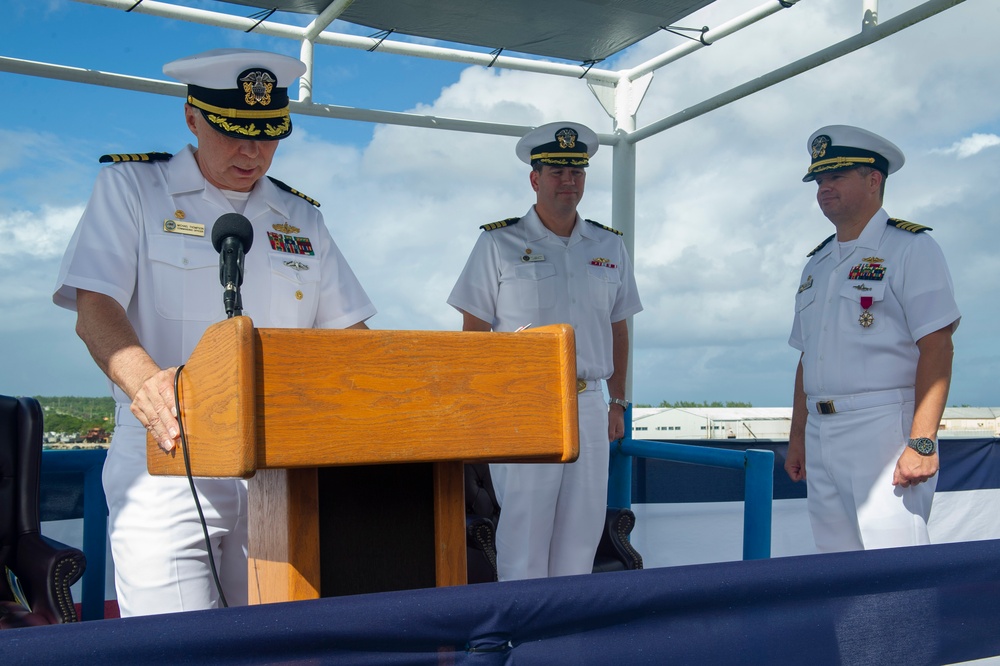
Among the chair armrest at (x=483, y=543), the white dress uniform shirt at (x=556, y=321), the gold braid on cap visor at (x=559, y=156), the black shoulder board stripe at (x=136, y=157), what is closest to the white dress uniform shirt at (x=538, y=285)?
the white dress uniform shirt at (x=556, y=321)

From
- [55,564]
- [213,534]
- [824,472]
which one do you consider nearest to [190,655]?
[213,534]

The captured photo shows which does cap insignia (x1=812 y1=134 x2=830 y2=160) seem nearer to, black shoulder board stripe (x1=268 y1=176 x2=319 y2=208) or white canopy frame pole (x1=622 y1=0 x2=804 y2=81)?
white canopy frame pole (x1=622 y1=0 x2=804 y2=81)

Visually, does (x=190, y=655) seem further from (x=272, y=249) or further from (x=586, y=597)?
(x=272, y=249)

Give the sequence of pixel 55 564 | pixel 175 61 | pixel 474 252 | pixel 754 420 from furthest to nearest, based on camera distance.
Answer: pixel 754 420, pixel 474 252, pixel 55 564, pixel 175 61

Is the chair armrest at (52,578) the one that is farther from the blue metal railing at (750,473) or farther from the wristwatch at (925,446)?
the wristwatch at (925,446)

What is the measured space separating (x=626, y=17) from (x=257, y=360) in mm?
3688

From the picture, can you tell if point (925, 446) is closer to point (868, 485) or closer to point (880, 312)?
point (868, 485)

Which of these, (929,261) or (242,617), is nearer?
(242,617)

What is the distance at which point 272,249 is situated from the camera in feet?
6.60

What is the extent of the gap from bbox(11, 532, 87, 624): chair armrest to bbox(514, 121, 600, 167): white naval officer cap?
87.0 inches

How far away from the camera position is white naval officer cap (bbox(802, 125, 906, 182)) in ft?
10.5

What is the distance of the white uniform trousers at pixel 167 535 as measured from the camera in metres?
1.71

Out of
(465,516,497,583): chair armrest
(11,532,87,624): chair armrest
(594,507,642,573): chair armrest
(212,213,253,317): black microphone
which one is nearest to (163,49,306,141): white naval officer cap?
(212,213,253,317): black microphone

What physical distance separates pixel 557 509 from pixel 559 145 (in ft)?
4.78
